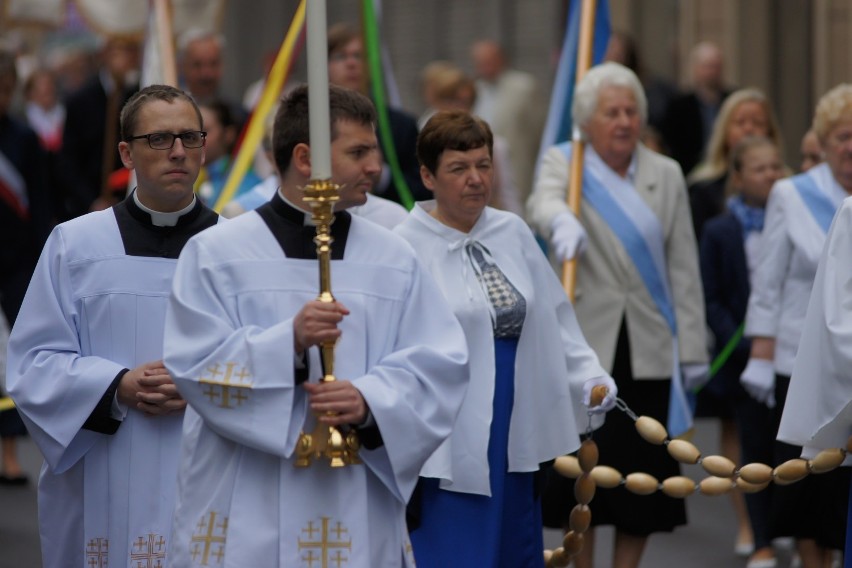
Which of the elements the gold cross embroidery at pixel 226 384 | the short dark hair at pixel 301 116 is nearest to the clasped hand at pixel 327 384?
the gold cross embroidery at pixel 226 384

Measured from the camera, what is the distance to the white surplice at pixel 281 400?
14.4ft

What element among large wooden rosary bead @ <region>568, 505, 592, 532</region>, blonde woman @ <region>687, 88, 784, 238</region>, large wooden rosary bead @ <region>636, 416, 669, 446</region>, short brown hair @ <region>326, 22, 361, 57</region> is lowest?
large wooden rosary bead @ <region>568, 505, 592, 532</region>

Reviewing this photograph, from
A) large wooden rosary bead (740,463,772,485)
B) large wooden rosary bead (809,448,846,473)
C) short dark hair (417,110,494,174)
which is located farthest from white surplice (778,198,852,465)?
short dark hair (417,110,494,174)

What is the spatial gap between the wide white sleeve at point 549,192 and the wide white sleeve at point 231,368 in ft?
8.96

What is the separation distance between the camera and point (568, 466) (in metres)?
6.29

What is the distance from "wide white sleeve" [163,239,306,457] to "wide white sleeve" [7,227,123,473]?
1.94 ft

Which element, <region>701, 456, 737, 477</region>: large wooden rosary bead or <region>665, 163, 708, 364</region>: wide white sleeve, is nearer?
<region>701, 456, 737, 477</region>: large wooden rosary bead

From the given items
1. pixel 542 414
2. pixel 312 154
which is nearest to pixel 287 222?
pixel 312 154

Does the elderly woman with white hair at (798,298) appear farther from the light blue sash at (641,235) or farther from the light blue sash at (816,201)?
the light blue sash at (641,235)

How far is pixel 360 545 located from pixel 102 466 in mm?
999

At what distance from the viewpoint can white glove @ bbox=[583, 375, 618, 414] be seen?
5848 mm

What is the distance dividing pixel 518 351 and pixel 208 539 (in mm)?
1733

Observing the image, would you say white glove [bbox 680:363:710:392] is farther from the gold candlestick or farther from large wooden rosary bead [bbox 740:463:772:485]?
the gold candlestick

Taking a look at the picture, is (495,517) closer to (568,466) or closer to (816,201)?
(568,466)
